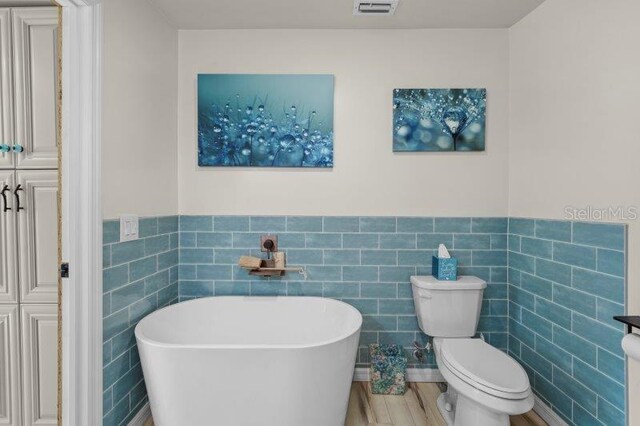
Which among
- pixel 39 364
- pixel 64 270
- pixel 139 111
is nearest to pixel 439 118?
pixel 139 111

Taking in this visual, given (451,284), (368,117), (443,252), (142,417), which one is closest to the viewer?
(142,417)

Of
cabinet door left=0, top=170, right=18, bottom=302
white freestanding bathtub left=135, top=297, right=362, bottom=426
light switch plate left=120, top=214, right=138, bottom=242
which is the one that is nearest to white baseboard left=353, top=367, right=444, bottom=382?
white freestanding bathtub left=135, top=297, right=362, bottom=426

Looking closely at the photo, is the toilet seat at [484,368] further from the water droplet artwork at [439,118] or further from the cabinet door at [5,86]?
the cabinet door at [5,86]

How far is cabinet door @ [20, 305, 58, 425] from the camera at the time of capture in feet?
6.66

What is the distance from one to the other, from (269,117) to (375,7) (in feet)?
3.16

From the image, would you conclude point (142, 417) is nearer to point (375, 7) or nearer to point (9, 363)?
point (9, 363)

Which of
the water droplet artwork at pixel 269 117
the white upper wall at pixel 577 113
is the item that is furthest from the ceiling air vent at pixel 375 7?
the white upper wall at pixel 577 113

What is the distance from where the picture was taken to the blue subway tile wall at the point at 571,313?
1.71 meters

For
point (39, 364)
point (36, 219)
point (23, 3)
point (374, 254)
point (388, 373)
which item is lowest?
point (388, 373)

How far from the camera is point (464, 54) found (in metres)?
2.55

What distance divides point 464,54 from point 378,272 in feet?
5.37

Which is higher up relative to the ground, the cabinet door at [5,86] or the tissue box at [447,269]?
the cabinet door at [5,86]

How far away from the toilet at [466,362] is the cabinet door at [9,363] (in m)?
2.35

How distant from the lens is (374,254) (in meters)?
2.60
